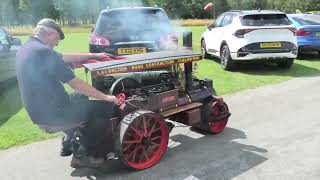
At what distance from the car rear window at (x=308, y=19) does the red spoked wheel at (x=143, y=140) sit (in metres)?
10.6

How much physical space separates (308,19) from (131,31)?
25.4ft

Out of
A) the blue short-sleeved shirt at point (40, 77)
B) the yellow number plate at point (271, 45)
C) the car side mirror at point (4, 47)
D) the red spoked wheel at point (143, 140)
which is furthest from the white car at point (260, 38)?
the blue short-sleeved shirt at point (40, 77)

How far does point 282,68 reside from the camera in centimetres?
1241

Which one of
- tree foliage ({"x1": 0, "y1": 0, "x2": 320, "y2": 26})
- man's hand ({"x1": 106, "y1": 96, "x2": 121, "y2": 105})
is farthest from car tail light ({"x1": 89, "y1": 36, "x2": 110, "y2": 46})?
man's hand ({"x1": 106, "y1": 96, "x2": 121, "y2": 105})

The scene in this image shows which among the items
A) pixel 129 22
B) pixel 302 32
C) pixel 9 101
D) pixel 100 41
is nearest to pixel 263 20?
pixel 302 32

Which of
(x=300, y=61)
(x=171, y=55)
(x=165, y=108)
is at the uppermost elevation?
(x=171, y=55)

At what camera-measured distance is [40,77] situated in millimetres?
4508

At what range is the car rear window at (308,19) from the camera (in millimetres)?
14523

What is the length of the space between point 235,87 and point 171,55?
4251 millimetres

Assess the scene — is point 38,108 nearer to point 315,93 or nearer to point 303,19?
point 315,93

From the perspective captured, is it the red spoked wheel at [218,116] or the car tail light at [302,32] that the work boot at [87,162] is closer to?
the red spoked wheel at [218,116]

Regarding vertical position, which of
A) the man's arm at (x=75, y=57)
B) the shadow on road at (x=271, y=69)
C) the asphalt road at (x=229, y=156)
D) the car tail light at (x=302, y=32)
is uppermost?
the man's arm at (x=75, y=57)

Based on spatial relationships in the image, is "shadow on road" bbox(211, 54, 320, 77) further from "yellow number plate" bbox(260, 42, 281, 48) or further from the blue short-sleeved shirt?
the blue short-sleeved shirt

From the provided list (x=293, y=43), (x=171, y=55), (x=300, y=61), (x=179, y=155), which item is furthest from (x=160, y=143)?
(x=300, y=61)
